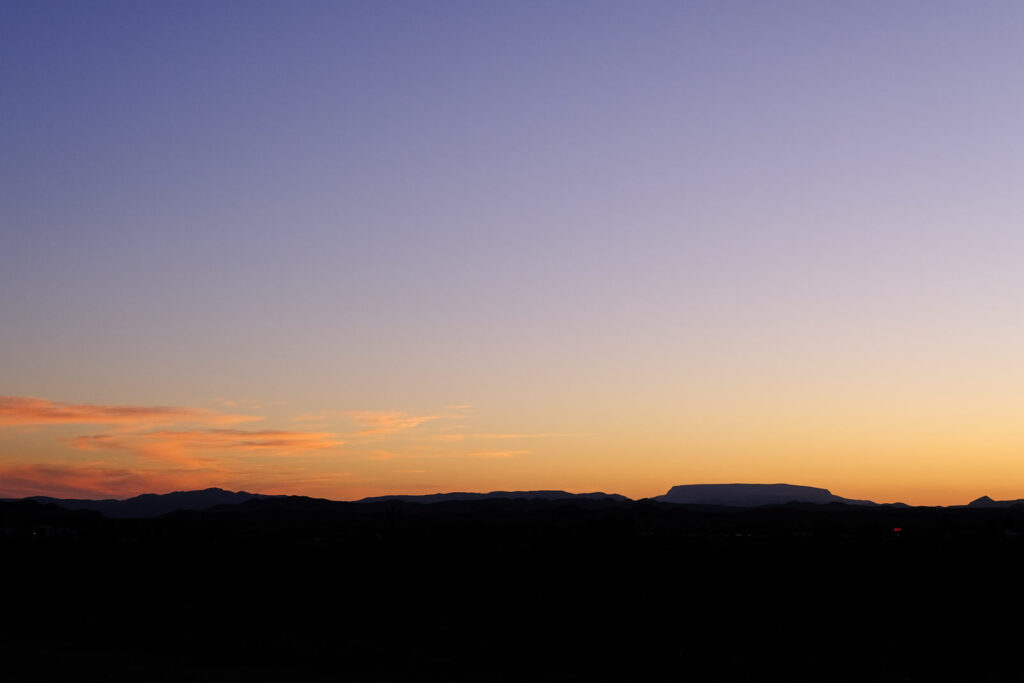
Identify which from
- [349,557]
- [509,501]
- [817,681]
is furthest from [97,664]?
[509,501]

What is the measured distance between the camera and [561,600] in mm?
27812

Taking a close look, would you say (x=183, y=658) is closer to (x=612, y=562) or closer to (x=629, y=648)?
(x=629, y=648)

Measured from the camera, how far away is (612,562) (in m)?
36.3

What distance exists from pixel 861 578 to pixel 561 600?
9914 mm

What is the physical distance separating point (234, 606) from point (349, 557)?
11002mm

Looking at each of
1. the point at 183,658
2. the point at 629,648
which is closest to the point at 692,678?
the point at 629,648

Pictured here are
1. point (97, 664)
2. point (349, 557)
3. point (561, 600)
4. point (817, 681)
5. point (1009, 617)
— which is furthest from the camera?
point (349, 557)

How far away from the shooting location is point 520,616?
2570 centimetres

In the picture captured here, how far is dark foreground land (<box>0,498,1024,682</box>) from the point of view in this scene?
20.6 metres

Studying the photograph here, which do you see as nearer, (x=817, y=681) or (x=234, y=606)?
(x=817, y=681)

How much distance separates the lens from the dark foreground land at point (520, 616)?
2064cm

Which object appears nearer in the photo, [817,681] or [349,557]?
[817,681]

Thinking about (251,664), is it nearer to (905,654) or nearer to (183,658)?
(183,658)

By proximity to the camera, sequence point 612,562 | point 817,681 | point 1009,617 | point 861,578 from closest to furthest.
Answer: point 817,681 → point 1009,617 → point 861,578 → point 612,562
